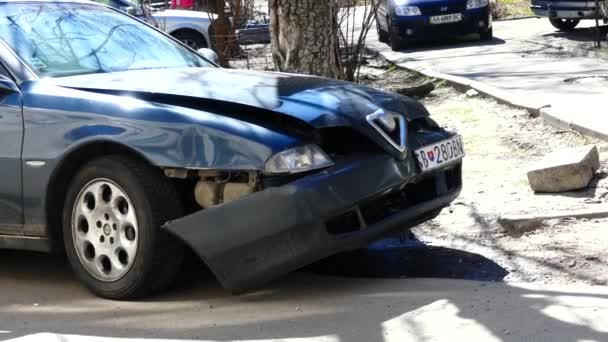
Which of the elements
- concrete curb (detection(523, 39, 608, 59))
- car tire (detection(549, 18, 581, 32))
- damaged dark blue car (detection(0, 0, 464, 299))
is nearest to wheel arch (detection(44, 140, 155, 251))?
damaged dark blue car (detection(0, 0, 464, 299))

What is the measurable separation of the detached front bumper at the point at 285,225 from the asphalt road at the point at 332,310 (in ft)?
0.83

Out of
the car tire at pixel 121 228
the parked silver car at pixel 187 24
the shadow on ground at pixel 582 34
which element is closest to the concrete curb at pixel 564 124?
the car tire at pixel 121 228

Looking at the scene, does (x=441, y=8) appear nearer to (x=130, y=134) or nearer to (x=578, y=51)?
(x=578, y=51)

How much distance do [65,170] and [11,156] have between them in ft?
1.11

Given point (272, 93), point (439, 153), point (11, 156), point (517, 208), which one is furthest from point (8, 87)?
point (517, 208)

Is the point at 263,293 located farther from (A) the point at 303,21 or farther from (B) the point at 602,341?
(A) the point at 303,21

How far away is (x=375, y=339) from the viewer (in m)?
4.17

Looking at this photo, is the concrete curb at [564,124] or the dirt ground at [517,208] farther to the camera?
the concrete curb at [564,124]

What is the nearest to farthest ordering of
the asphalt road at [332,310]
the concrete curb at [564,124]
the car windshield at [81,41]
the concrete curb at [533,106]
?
1. the asphalt road at [332,310]
2. the car windshield at [81,41]
3. the concrete curb at [564,124]
4. the concrete curb at [533,106]

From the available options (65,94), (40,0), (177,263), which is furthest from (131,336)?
(40,0)

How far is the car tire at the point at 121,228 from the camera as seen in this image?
185 inches

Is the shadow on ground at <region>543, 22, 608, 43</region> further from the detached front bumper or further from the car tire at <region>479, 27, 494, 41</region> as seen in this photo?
the detached front bumper

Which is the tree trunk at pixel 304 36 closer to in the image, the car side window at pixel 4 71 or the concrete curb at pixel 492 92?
the concrete curb at pixel 492 92

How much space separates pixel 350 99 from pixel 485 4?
13.1 m
